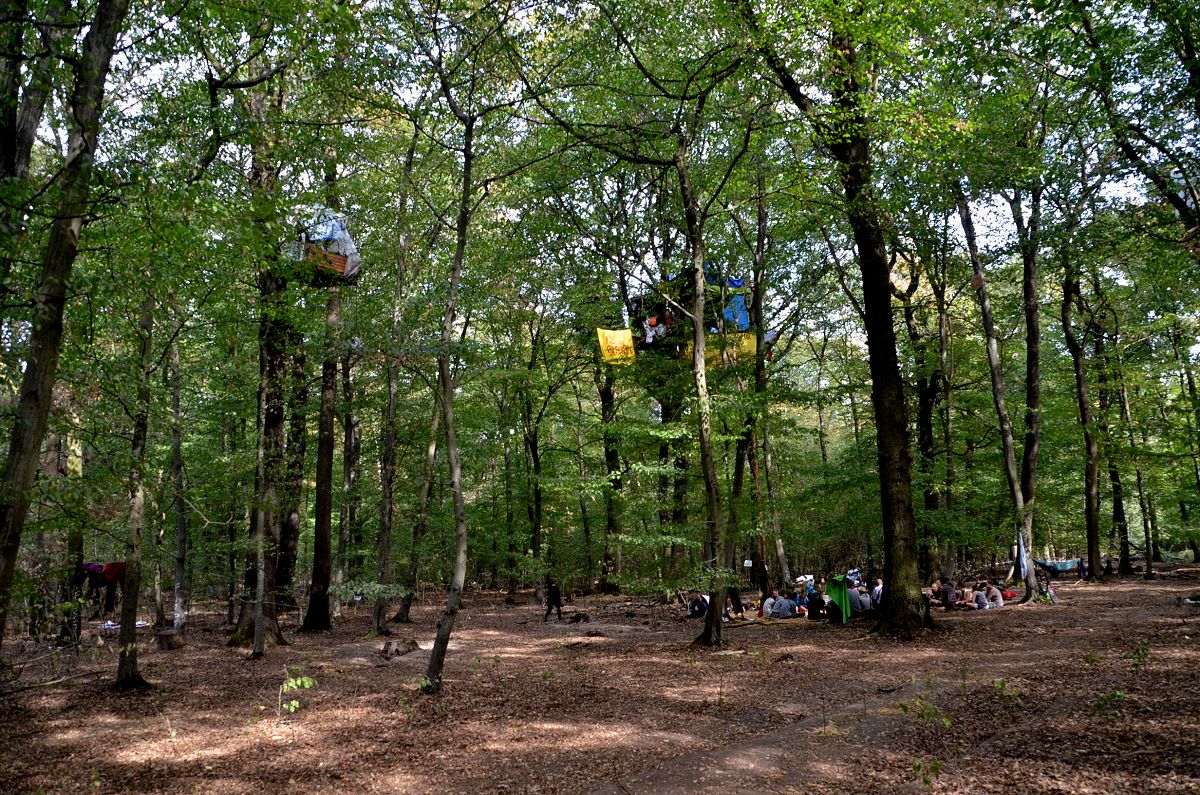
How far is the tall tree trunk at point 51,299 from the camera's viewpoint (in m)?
4.41

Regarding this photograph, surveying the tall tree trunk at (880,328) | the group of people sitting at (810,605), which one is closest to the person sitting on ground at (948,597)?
the group of people sitting at (810,605)

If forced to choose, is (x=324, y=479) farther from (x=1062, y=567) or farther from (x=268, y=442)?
(x=1062, y=567)

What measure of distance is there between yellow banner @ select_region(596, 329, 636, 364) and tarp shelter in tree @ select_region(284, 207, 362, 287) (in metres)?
6.58

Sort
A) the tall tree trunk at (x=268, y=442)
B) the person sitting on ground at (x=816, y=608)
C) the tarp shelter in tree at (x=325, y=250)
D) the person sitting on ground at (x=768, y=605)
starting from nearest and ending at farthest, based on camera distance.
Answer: the tarp shelter in tree at (x=325, y=250)
the tall tree trunk at (x=268, y=442)
the person sitting on ground at (x=816, y=608)
the person sitting on ground at (x=768, y=605)

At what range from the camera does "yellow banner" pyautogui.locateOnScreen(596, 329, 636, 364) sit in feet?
54.2

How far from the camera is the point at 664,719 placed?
7320 millimetres

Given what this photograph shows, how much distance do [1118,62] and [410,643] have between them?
613 inches

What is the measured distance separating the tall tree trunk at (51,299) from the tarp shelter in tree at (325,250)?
5083mm

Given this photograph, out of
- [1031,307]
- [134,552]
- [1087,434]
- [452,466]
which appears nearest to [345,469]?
[134,552]

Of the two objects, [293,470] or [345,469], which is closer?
[293,470]

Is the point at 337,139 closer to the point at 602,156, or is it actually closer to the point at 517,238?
the point at 602,156

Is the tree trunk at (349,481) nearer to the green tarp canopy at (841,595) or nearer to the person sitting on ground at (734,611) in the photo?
the person sitting on ground at (734,611)

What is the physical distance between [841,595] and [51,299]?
13.9 meters

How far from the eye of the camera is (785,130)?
12797mm
